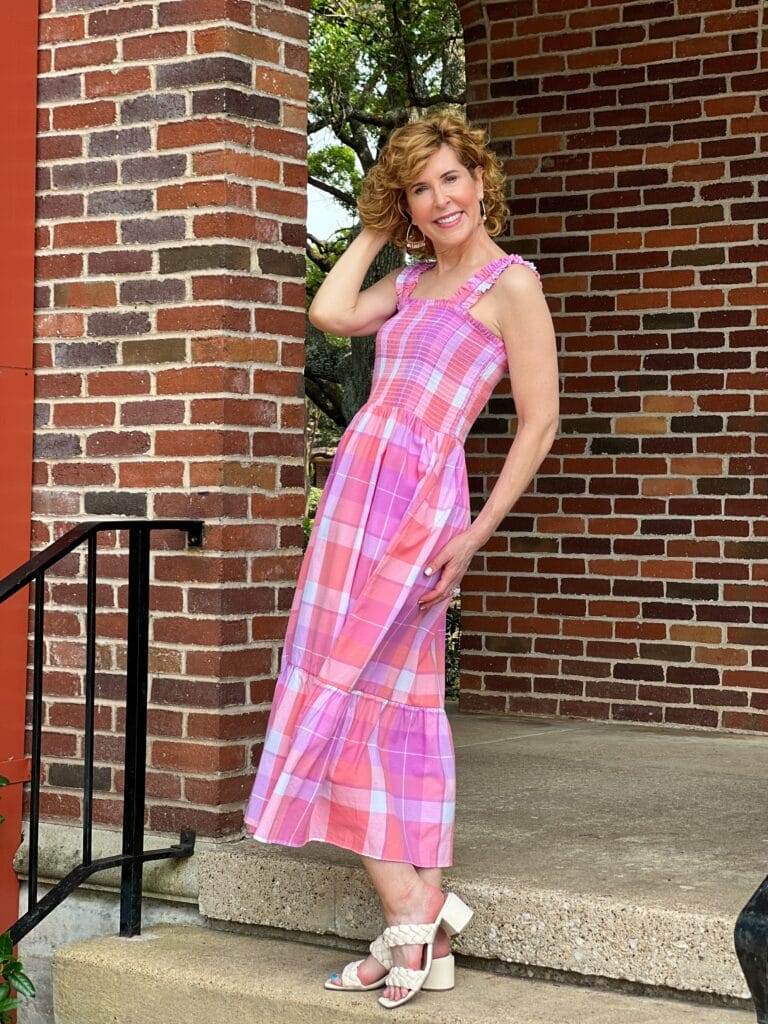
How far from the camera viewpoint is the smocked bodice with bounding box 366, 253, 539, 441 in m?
3.34

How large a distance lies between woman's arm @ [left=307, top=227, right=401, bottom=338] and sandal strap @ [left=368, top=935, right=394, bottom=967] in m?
1.34

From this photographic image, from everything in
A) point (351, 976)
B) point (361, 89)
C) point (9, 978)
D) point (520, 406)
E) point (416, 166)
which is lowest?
point (9, 978)

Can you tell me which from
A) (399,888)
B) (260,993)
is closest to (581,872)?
(399,888)

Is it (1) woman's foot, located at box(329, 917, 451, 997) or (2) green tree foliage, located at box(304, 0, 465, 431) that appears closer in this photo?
(1) woman's foot, located at box(329, 917, 451, 997)

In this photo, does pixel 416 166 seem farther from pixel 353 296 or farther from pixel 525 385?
pixel 525 385

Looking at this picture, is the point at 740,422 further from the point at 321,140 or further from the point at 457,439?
the point at 321,140

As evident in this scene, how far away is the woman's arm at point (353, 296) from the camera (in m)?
3.57

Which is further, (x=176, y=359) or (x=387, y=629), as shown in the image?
(x=176, y=359)

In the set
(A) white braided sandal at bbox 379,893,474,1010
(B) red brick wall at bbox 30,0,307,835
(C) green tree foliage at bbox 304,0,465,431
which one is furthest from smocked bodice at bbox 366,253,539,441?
(C) green tree foliage at bbox 304,0,465,431

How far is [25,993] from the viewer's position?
12.2 ft

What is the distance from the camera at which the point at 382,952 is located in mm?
3361

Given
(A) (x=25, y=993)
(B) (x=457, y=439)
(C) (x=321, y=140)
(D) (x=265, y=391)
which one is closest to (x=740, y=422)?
(D) (x=265, y=391)

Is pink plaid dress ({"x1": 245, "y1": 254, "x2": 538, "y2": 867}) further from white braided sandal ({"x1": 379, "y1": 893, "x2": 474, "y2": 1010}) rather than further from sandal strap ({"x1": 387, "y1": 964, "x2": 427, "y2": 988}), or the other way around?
sandal strap ({"x1": 387, "y1": 964, "x2": 427, "y2": 988})

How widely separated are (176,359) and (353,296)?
0.69m
